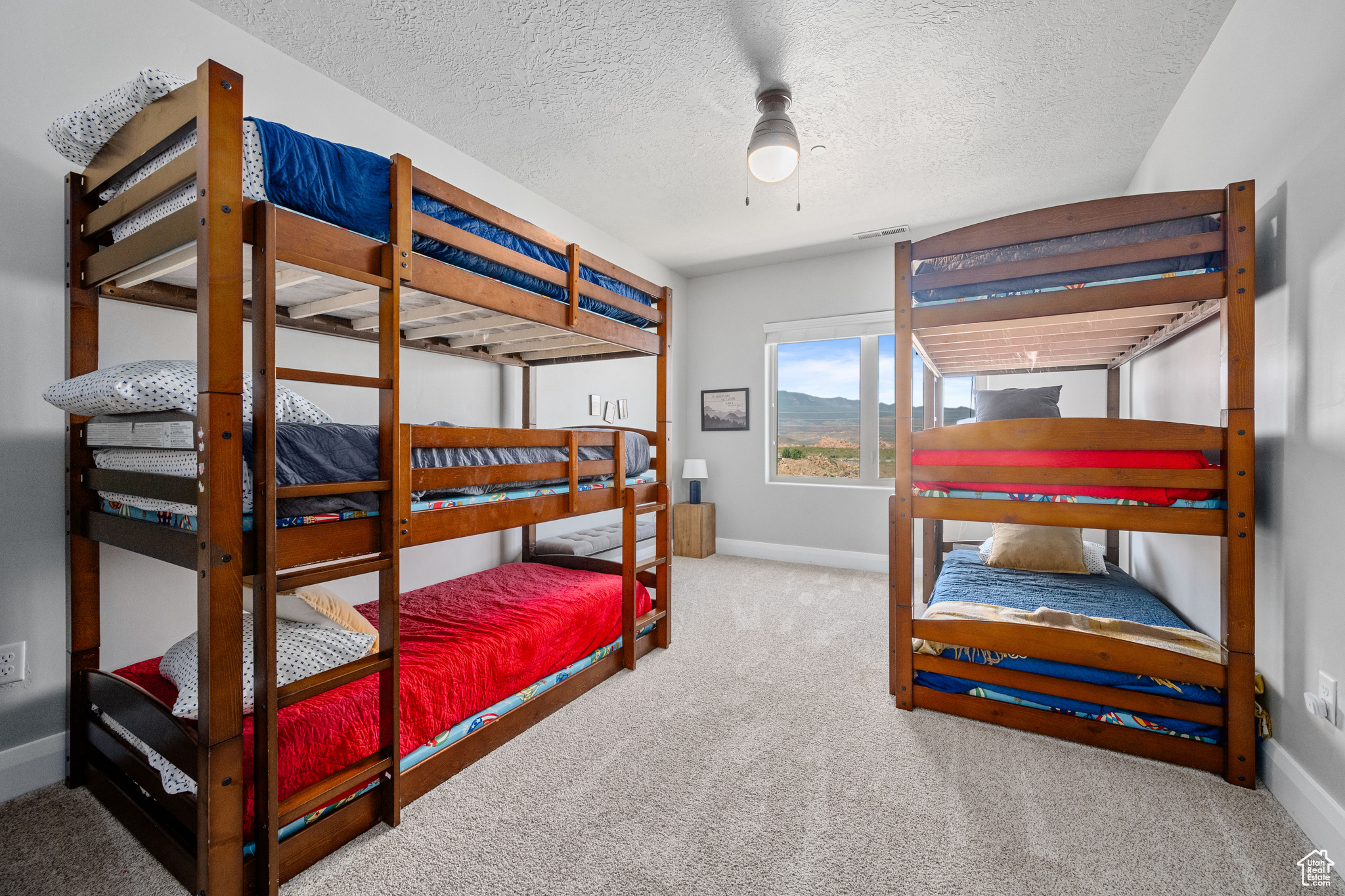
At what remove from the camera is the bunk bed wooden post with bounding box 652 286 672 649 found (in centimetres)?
288

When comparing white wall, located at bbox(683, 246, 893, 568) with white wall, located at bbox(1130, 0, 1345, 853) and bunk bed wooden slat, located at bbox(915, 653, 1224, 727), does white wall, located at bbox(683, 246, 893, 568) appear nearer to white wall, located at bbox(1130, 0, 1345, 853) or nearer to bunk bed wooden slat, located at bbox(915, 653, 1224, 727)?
bunk bed wooden slat, located at bbox(915, 653, 1224, 727)

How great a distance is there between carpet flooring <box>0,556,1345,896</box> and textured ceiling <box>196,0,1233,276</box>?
2.65m

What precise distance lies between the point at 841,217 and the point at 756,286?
4.15 feet

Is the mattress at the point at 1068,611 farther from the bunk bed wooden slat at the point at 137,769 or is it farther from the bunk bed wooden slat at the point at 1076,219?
the bunk bed wooden slat at the point at 137,769

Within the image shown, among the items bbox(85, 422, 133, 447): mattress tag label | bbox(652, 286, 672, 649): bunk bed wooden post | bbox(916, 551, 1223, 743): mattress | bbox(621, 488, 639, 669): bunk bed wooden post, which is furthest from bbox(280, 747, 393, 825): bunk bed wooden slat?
bbox(916, 551, 1223, 743): mattress

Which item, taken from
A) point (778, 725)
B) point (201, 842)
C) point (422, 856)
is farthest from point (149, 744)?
point (778, 725)

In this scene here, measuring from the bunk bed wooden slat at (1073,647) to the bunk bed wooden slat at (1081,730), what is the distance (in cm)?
21

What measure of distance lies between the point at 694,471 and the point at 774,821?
12.1 ft

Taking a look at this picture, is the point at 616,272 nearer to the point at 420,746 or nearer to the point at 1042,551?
the point at 420,746

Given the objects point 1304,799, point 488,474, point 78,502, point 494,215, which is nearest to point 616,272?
point 494,215

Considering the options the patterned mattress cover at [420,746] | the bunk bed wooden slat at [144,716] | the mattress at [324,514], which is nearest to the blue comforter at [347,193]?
the mattress at [324,514]

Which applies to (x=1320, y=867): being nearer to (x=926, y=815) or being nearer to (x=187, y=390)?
(x=926, y=815)

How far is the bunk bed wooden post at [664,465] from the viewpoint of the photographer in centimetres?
288

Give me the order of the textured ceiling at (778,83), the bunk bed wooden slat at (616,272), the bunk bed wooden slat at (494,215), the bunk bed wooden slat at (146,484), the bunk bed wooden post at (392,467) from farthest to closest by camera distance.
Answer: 1. the bunk bed wooden slat at (616,272)
2. the textured ceiling at (778,83)
3. the bunk bed wooden slat at (494,215)
4. the bunk bed wooden post at (392,467)
5. the bunk bed wooden slat at (146,484)
